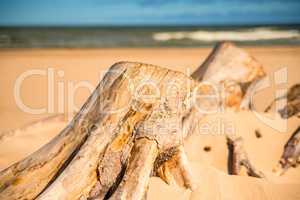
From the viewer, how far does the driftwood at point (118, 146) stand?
3295 mm

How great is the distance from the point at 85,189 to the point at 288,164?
8.49ft

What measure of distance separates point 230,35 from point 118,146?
26.4 meters

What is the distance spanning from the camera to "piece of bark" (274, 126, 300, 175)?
5203 millimetres

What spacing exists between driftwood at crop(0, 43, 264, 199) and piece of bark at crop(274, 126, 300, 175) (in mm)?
1733

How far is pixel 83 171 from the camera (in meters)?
3.32

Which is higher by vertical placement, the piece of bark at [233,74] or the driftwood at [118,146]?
the piece of bark at [233,74]

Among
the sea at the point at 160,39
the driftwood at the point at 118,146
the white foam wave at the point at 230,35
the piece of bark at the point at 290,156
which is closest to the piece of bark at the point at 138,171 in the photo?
the driftwood at the point at 118,146

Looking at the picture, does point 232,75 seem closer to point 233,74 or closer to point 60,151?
point 233,74

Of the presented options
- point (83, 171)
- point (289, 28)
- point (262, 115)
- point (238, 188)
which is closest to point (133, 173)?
point (83, 171)

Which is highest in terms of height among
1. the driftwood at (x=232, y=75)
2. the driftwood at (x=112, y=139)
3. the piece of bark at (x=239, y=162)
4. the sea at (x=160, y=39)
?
the sea at (x=160, y=39)

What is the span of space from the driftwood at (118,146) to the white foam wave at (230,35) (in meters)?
22.3

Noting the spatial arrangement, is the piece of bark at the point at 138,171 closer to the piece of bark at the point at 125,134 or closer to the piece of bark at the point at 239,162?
the piece of bark at the point at 125,134

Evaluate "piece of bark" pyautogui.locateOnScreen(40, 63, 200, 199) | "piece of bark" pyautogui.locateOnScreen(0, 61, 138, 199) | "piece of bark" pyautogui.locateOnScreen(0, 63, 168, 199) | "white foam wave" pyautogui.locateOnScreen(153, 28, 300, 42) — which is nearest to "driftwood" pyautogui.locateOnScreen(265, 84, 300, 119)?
"piece of bark" pyautogui.locateOnScreen(40, 63, 200, 199)

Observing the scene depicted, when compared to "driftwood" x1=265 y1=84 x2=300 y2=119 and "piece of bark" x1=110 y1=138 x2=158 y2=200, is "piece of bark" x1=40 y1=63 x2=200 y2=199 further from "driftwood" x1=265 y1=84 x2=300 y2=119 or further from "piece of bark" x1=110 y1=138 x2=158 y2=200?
"driftwood" x1=265 y1=84 x2=300 y2=119
